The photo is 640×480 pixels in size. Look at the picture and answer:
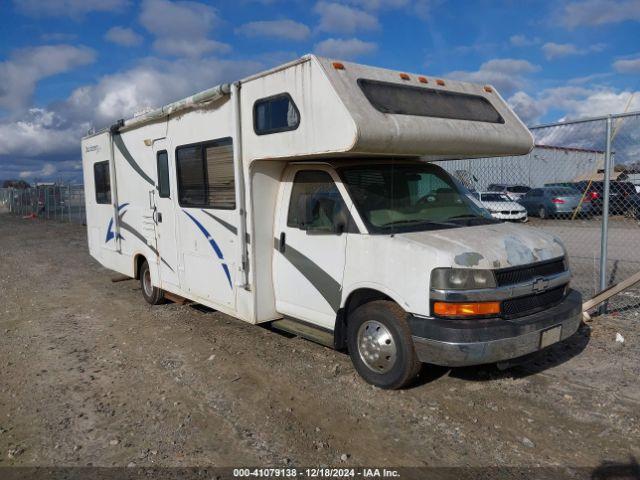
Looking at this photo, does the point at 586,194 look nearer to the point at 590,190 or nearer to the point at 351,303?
the point at 590,190

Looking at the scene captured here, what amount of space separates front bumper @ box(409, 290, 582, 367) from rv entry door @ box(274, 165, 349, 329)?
1.03 meters

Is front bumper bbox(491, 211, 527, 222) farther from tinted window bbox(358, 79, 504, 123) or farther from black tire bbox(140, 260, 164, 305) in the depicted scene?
black tire bbox(140, 260, 164, 305)

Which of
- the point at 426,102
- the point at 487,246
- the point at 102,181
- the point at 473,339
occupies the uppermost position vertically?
the point at 426,102

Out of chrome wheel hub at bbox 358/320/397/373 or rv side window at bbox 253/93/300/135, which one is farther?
rv side window at bbox 253/93/300/135

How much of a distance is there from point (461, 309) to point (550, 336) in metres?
0.95

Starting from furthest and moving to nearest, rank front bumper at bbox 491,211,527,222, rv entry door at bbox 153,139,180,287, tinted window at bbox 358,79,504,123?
front bumper at bbox 491,211,527,222
rv entry door at bbox 153,139,180,287
tinted window at bbox 358,79,504,123

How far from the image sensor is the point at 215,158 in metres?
6.11

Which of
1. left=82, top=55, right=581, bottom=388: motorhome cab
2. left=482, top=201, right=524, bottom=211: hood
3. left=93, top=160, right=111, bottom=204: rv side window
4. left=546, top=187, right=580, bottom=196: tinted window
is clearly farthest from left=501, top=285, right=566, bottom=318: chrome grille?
left=482, top=201, right=524, bottom=211: hood

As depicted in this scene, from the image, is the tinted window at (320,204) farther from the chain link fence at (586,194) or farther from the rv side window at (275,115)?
the chain link fence at (586,194)

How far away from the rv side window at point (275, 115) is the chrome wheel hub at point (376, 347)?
1936 mm

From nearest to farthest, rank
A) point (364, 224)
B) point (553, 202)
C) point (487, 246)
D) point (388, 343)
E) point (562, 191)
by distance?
point (487, 246), point (388, 343), point (364, 224), point (562, 191), point (553, 202)

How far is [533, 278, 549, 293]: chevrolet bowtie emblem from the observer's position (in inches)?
176

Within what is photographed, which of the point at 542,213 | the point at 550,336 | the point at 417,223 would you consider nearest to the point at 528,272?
the point at 550,336

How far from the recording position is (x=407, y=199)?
511 centimetres
